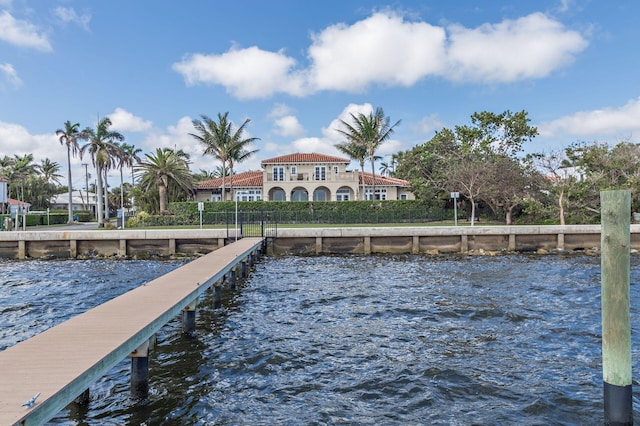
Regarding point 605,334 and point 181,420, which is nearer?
point 605,334

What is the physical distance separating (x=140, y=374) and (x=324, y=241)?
19.8 metres

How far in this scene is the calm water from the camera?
6.22m

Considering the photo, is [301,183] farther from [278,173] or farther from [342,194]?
[342,194]

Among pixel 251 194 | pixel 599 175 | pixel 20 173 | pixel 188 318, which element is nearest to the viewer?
pixel 188 318

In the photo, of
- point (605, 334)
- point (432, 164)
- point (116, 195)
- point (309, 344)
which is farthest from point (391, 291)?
point (116, 195)

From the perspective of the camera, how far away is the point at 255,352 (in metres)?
8.62

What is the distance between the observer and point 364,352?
8.64 m

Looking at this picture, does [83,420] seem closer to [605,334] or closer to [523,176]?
[605,334]

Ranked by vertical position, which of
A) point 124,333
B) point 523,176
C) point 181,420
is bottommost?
point 181,420

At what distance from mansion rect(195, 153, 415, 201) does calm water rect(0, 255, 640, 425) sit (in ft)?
105

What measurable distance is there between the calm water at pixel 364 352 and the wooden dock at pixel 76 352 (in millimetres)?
990

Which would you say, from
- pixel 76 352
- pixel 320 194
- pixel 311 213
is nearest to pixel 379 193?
pixel 320 194

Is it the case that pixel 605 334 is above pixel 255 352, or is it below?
above

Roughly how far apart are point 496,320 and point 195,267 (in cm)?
856
